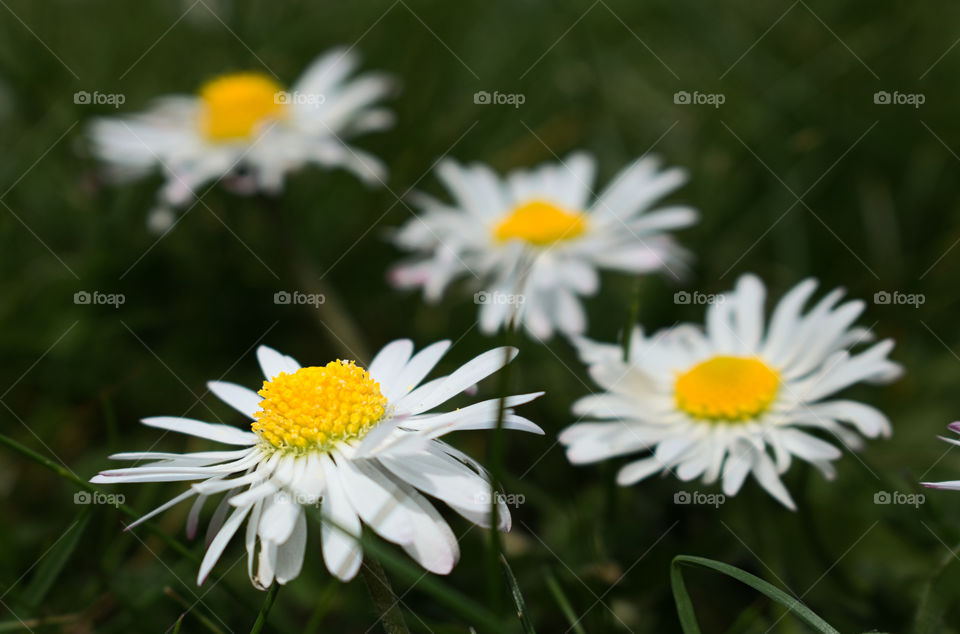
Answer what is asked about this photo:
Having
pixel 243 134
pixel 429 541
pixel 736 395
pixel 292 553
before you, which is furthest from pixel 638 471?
pixel 243 134

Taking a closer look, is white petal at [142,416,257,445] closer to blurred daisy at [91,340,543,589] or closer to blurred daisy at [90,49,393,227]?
blurred daisy at [91,340,543,589]

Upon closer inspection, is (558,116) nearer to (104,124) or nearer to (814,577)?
(104,124)

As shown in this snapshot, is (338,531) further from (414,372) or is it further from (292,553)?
(414,372)

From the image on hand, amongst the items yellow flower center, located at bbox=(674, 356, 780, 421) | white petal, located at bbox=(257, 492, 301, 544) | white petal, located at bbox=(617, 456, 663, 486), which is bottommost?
white petal, located at bbox=(257, 492, 301, 544)

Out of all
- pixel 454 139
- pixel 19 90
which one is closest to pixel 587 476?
pixel 454 139

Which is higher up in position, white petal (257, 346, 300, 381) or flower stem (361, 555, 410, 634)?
white petal (257, 346, 300, 381)

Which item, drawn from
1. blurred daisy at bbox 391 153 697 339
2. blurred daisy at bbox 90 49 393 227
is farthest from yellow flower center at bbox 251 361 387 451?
blurred daisy at bbox 90 49 393 227
